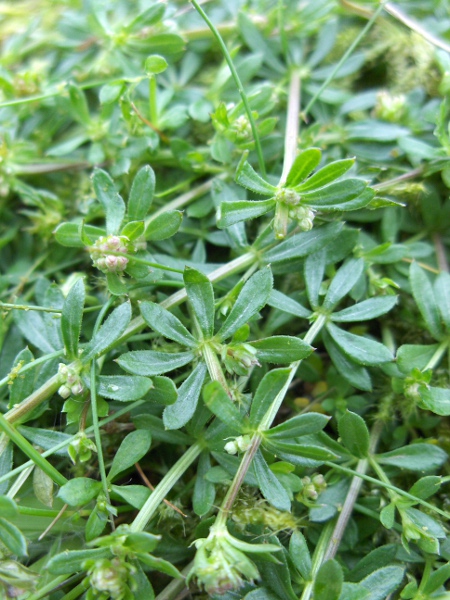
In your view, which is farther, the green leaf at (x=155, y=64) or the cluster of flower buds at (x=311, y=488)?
the green leaf at (x=155, y=64)

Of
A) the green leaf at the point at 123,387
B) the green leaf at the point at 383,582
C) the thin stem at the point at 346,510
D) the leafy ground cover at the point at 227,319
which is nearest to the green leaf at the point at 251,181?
the leafy ground cover at the point at 227,319

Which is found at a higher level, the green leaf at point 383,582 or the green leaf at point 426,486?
the green leaf at point 426,486

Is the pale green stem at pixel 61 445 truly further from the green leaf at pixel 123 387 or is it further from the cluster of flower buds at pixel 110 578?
the cluster of flower buds at pixel 110 578

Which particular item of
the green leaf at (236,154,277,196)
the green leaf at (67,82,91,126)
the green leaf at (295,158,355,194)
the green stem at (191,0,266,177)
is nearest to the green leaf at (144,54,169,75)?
the green stem at (191,0,266,177)

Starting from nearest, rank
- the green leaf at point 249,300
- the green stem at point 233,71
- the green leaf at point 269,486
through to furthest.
A: 1. the green leaf at point 269,486
2. the green leaf at point 249,300
3. the green stem at point 233,71

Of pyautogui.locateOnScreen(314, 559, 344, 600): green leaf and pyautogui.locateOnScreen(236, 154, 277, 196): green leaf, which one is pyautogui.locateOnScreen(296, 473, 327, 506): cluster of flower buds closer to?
pyautogui.locateOnScreen(314, 559, 344, 600): green leaf

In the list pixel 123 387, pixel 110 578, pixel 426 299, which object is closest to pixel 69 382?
pixel 123 387
